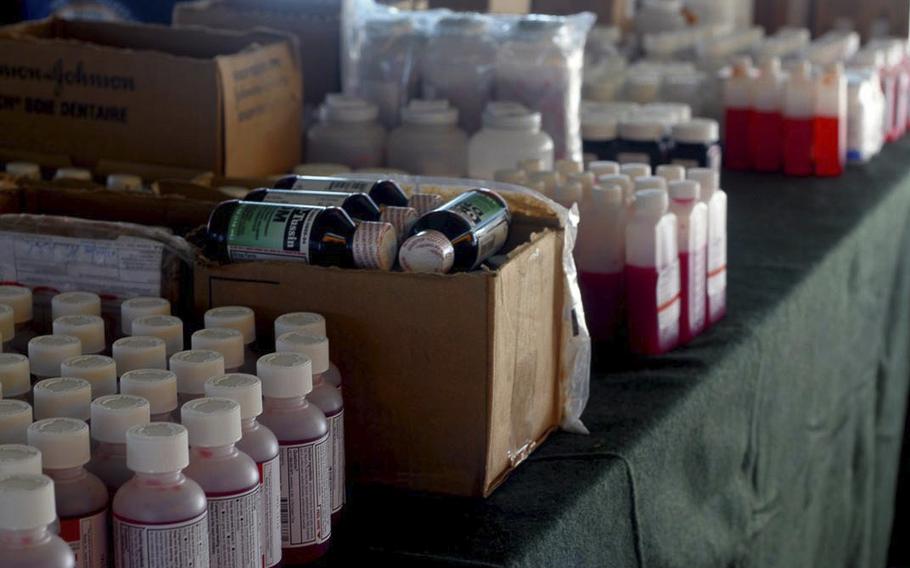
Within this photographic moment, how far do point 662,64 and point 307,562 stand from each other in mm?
2274

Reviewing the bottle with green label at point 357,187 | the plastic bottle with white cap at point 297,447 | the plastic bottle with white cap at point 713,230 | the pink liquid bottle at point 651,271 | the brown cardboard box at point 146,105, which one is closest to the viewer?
the plastic bottle with white cap at point 297,447

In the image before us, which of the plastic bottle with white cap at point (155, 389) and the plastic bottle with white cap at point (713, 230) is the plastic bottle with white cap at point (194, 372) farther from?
the plastic bottle with white cap at point (713, 230)

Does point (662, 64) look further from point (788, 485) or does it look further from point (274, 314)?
point (274, 314)

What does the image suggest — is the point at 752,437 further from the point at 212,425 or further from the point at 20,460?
the point at 20,460

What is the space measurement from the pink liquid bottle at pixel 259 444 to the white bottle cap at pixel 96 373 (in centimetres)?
8

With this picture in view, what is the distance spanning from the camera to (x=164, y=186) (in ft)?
4.76

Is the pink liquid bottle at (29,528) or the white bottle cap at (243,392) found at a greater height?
the white bottle cap at (243,392)

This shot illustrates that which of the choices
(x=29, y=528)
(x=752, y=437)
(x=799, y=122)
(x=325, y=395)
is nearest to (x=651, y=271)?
Result: (x=752, y=437)

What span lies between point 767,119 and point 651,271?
1.28m

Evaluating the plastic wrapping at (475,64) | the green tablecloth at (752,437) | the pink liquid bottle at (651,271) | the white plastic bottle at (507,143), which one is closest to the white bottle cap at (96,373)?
the green tablecloth at (752,437)

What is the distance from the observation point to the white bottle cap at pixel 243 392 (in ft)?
3.05

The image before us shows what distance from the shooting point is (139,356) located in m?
1.02

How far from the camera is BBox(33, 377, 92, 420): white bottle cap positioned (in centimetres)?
92

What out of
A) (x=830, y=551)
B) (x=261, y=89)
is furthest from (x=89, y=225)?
(x=830, y=551)
